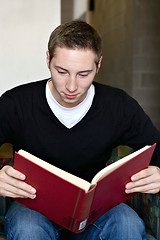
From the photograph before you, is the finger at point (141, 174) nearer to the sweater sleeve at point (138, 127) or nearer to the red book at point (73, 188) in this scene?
the red book at point (73, 188)

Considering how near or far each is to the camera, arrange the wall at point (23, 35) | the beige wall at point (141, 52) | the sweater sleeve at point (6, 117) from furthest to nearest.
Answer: the beige wall at point (141, 52) → the wall at point (23, 35) → the sweater sleeve at point (6, 117)

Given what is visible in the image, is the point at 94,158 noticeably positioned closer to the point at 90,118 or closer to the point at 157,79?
the point at 90,118

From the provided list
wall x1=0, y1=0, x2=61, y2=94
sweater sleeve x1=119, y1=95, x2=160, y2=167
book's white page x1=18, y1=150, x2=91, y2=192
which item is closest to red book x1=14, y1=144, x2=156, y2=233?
book's white page x1=18, y1=150, x2=91, y2=192

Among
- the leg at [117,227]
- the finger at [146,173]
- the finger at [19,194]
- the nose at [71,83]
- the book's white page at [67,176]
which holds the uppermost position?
the nose at [71,83]

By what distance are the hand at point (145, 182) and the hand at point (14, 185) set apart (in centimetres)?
33

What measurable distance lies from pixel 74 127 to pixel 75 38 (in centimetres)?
33

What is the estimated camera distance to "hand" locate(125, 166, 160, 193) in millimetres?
1206

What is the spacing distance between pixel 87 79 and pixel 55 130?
0.24 meters

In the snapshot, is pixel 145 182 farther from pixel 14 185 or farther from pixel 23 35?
pixel 23 35

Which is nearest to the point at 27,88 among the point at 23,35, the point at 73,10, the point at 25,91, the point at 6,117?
the point at 25,91

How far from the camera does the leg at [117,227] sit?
1.20 meters

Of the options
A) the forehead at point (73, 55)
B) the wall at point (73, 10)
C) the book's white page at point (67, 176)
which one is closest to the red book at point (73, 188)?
the book's white page at point (67, 176)

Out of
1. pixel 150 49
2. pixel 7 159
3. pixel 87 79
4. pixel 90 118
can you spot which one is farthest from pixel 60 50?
pixel 150 49

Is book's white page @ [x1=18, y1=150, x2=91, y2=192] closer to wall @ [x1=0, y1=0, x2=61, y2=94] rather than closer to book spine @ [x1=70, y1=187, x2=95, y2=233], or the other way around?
book spine @ [x1=70, y1=187, x2=95, y2=233]
